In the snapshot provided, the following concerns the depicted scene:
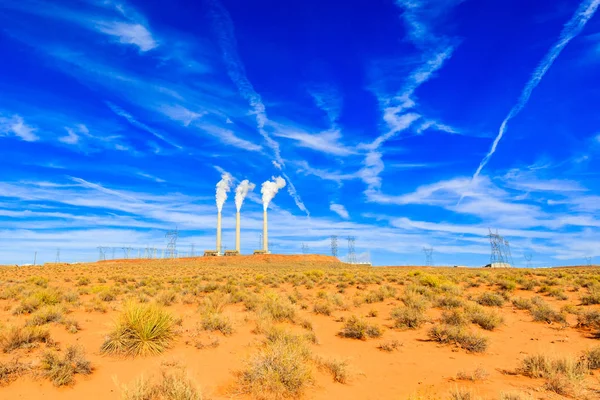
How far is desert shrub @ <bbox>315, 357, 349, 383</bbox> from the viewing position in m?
7.35

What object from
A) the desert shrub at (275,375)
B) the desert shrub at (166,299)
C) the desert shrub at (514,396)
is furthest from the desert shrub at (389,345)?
the desert shrub at (166,299)

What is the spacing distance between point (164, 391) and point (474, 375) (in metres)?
5.99

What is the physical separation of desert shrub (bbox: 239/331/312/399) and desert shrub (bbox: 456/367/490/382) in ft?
10.3

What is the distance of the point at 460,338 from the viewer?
9883 mm

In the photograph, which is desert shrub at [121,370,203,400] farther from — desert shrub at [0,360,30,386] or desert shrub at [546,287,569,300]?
desert shrub at [546,287,569,300]

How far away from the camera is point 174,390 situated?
568cm

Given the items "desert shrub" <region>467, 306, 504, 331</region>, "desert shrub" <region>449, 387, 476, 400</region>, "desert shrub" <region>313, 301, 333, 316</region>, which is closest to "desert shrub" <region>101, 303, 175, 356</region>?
"desert shrub" <region>313, 301, 333, 316</region>

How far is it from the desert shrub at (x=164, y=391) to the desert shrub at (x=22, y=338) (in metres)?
4.93

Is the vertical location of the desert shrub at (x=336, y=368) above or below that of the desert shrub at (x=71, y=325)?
below

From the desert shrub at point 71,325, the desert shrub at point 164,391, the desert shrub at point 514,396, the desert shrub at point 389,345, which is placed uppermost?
the desert shrub at point 71,325

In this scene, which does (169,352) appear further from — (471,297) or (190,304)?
(471,297)

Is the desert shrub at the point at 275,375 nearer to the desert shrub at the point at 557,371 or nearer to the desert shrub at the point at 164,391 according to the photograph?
the desert shrub at the point at 164,391

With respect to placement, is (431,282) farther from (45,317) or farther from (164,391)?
(45,317)

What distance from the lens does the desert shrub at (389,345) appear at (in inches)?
380
